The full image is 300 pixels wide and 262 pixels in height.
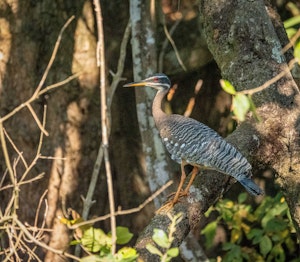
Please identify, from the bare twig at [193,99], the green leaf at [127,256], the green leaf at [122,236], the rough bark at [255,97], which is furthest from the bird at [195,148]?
the green leaf at [127,256]

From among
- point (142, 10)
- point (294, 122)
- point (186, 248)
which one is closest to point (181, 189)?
point (294, 122)

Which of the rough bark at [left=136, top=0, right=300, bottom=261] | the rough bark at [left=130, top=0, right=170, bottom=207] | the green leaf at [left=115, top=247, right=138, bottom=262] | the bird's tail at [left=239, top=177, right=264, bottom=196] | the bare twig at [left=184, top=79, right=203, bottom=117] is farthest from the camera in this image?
the bare twig at [left=184, top=79, right=203, bottom=117]

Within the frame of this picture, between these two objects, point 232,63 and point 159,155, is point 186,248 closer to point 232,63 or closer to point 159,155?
point 159,155

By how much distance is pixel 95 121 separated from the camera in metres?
6.74

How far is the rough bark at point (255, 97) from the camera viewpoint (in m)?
4.49

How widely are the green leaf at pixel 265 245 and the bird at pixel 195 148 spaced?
1.82m

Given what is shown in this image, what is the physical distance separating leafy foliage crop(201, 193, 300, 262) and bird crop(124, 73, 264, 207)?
157 cm

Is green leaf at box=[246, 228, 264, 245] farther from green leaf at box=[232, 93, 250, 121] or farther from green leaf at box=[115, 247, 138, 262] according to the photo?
green leaf at box=[232, 93, 250, 121]

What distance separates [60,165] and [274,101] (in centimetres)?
251

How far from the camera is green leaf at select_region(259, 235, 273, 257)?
6.57 meters

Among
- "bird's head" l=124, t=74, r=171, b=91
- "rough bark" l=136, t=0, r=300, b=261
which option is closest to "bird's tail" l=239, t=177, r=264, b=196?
"rough bark" l=136, t=0, r=300, b=261

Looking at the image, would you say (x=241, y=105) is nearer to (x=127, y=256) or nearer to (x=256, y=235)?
(x=127, y=256)

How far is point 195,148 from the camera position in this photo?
475cm

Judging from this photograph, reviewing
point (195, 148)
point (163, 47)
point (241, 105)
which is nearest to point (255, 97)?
point (195, 148)
